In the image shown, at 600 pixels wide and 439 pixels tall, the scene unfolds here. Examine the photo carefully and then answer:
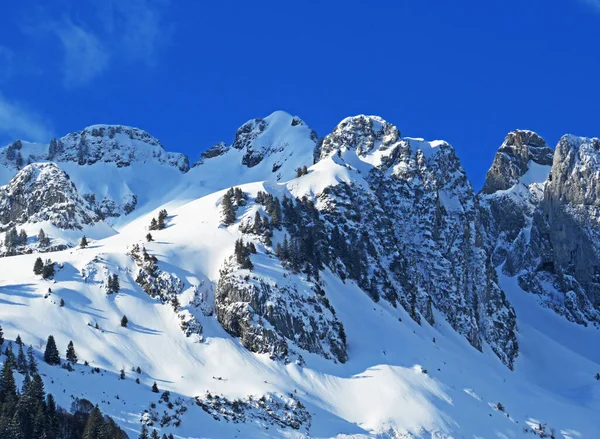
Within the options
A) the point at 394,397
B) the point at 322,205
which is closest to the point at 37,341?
the point at 394,397

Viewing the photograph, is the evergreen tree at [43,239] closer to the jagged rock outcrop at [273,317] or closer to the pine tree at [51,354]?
the jagged rock outcrop at [273,317]

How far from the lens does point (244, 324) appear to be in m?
107

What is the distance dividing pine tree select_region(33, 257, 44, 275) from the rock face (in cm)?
6569

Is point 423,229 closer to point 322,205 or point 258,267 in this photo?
A: point 322,205

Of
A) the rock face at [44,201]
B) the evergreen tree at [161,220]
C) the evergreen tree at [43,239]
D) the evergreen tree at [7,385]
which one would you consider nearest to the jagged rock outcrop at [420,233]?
the evergreen tree at [161,220]

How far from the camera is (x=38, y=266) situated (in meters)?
111

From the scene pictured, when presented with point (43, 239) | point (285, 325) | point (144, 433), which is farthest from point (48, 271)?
point (43, 239)

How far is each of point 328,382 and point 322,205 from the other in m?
55.0

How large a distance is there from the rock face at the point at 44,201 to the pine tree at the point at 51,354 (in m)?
91.9

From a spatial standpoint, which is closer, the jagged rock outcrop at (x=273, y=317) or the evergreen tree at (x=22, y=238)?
Result: the jagged rock outcrop at (x=273, y=317)

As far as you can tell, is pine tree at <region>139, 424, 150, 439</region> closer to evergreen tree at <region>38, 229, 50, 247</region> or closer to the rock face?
evergreen tree at <region>38, 229, 50, 247</region>

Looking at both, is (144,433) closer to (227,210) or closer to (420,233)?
(227,210)

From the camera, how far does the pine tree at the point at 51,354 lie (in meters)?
86.6

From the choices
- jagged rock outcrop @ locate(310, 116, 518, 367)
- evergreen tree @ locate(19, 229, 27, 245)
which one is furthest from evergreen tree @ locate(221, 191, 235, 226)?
evergreen tree @ locate(19, 229, 27, 245)
